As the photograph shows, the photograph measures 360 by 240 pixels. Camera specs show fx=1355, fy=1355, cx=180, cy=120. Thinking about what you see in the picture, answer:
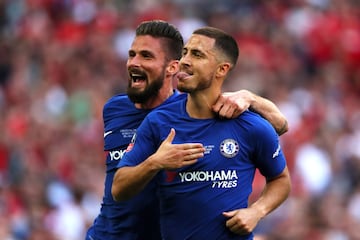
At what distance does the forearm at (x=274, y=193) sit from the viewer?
808cm

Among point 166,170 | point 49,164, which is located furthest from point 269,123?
point 49,164

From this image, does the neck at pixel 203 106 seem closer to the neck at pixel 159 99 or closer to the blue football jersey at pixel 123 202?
the blue football jersey at pixel 123 202

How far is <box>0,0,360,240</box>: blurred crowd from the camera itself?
13.7 m

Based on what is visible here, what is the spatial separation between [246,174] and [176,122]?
20.4 inches

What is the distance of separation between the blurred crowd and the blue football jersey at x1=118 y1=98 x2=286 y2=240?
4.41 m

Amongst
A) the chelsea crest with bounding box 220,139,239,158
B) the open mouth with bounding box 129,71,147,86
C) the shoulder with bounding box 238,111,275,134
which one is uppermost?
the open mouth with bounding box 129,71,147,86

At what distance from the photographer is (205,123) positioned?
314 inches

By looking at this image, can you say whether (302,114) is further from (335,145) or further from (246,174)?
(246,174)

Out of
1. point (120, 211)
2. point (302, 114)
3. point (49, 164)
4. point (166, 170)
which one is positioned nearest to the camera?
point (166, 170)

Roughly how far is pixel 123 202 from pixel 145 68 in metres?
0.85

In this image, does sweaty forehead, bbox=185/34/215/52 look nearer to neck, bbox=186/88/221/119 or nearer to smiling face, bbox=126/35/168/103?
neck, bbox=186/88/221/119

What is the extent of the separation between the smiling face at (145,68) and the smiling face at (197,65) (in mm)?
514

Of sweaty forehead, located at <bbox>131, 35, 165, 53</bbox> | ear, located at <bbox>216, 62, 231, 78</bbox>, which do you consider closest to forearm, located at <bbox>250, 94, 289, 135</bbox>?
ear, located at <bbox>216, 62, 231, 78</bbox>

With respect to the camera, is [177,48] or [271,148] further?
[177,48]
